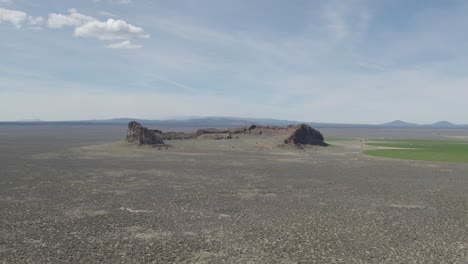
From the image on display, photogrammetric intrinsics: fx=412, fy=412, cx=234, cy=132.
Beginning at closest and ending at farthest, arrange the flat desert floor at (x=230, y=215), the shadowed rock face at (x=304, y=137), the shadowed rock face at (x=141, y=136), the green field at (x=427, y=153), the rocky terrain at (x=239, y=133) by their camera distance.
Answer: the flat desert floor at (x=230, y=215) < the green field at (x=427, y=153) < the shadowed rock face at (x=141, y=136) < the rocky terrain at (x=239, y=133) < the shadowed rock face at (x=304, y=137)

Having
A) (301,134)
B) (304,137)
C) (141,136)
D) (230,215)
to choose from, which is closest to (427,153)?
(304,137)

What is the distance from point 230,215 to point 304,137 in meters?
65.2

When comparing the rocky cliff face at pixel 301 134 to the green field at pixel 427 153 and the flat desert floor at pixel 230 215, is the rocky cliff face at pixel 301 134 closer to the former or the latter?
the green field at pixel 427 153

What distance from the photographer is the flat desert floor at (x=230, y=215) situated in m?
19.6

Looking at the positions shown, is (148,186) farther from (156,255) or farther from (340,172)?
(340,172)

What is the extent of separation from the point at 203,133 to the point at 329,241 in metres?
91.4

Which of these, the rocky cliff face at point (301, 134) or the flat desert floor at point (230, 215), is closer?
the flat desert floor at point (230, 215)

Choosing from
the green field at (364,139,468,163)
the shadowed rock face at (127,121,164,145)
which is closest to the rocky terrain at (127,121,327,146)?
the shadowed rock face at (127,121,164,145)

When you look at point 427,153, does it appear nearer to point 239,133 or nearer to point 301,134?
point 301,134

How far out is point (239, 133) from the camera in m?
115

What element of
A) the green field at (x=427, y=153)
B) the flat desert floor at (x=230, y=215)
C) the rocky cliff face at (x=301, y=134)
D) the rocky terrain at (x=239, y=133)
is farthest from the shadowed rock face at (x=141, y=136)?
the green field at (x=427, y=153)

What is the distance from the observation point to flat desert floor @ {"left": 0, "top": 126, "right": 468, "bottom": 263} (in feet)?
64.3

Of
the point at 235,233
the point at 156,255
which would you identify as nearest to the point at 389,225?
the point at 235,233

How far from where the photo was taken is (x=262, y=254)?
19438 millimetres
